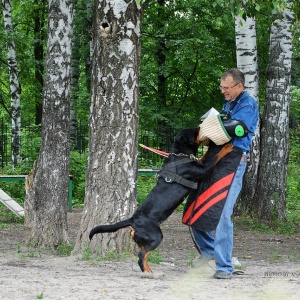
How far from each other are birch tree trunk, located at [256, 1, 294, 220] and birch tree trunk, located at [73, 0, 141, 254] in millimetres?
5681

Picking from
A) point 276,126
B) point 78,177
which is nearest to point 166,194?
point 276,126

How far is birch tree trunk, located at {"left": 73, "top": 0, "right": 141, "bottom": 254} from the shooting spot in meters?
8.06

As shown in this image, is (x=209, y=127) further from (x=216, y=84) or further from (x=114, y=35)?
(x=216, y=84)

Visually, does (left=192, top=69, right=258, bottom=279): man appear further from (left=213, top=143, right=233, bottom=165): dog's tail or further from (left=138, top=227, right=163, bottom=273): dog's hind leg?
(left=138, top=227, right=163, bottom=273): dog's hind leg

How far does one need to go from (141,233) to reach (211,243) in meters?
0.94

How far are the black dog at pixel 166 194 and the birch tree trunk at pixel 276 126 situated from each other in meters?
6.78

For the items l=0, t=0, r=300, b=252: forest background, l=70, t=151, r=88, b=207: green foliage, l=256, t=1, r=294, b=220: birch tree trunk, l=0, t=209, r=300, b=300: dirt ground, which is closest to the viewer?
l=0, t=209, r=300, b=300: dirt ground

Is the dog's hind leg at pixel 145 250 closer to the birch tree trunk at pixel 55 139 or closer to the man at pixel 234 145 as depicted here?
the man at pixel 234 145

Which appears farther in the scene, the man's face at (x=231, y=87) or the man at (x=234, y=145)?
the man's face at (x=231, y=87)

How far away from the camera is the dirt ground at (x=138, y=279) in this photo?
5.84m

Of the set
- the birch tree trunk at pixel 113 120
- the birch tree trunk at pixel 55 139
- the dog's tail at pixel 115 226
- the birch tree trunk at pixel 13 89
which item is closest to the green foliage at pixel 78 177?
the birch tree trunk at pixel 13 89

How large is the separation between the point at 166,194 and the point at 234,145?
2.49ft

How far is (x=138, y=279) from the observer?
671 cm

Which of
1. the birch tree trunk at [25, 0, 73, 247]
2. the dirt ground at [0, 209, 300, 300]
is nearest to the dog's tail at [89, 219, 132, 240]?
the dirt ground at [0, 209, 300, 300]
